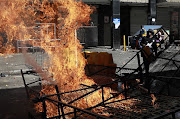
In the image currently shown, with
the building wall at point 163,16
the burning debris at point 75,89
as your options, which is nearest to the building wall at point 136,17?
the building wall at point 163,16

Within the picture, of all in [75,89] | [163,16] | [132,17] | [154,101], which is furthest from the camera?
[163,16]

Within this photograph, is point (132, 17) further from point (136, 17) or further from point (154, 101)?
point (154, 101)

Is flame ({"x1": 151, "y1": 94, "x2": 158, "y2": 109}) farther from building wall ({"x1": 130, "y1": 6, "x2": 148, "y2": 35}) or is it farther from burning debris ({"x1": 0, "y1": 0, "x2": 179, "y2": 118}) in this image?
building wall ({"x1": 130, "y1": 6, "x2": 148, "y2": 35})

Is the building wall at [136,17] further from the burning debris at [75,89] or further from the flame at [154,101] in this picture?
the flame at [154,101]

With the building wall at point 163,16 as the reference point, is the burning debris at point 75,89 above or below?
below

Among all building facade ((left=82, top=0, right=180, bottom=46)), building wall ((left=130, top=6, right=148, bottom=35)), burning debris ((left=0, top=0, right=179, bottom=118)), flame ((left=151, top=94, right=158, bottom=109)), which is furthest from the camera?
building wall ((left=130, top=6, right=148, bottom=35))

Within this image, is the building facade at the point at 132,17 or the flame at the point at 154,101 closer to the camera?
the flame at the point at 154,101

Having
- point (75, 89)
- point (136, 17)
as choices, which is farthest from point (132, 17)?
point (75, 89)

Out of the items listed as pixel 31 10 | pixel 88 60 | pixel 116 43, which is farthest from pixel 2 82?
pixel 116 43

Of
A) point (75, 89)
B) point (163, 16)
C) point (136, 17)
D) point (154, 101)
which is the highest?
point (163, 16)

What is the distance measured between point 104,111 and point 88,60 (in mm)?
3745

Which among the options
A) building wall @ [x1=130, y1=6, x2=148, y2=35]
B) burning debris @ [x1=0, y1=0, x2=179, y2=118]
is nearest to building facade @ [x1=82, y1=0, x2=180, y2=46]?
building wall @ [x1=130, y1=6, x2=148, y2=35]

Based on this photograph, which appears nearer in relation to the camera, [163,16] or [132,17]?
[132,17]

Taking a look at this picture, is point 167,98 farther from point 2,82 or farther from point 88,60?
point 2,82
